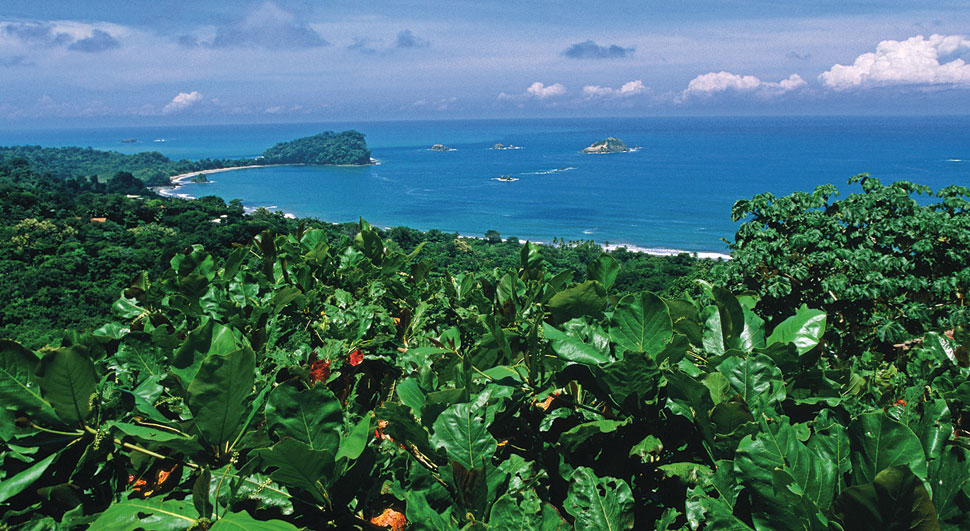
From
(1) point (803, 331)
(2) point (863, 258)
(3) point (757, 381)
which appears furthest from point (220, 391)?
(2) point (863, 258)

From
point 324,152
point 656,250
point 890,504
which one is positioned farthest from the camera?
point 324,152

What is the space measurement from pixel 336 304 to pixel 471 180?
120m

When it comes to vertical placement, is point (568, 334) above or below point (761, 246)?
above

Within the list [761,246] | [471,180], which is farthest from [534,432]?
[471,180]

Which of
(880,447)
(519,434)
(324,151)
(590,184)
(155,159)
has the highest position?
(324,151)

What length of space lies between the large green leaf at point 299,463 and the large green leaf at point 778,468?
2.49 feet

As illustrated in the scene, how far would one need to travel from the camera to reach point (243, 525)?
95 cm

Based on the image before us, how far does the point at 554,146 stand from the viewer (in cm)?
18925

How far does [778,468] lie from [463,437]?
57 centimetres

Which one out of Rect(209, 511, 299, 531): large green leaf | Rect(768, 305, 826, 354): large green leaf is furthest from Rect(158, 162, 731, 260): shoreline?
Rect(209, 511, 299, 531): large green leaf

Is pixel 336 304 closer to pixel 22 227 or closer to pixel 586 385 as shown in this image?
pixel 586 385

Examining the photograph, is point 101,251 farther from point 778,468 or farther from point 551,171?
point 551,171

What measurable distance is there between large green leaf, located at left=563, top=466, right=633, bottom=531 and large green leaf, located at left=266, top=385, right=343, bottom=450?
19.6 inches

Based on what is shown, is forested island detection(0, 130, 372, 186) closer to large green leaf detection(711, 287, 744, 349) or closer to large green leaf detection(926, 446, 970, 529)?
large green leaf detection(711, 287, 744, 349)
